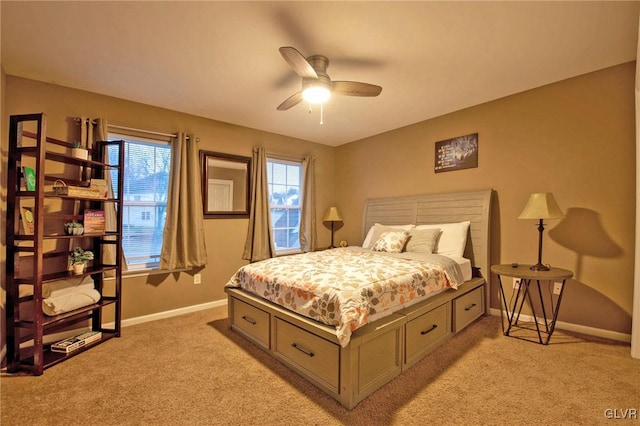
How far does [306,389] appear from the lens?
6.31ft

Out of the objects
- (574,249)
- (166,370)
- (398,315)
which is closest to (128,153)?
(166,370)

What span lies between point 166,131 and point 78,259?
5.46 feet

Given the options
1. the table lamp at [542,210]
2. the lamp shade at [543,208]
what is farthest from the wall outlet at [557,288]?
the lamp shade at [543,208]

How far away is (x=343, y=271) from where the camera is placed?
229cm

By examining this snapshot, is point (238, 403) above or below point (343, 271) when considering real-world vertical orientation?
below

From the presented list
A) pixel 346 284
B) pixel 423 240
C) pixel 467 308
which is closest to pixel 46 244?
pixel 346 284

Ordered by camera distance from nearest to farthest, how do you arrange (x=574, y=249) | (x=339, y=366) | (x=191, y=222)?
(x=339, y=366) → (x=574, y=249) → (x=191, y=222)

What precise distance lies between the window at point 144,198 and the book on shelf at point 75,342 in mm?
792

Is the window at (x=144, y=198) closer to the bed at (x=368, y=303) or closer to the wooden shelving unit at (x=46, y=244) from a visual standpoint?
the wooden shelving unit at (x=46, y=244)

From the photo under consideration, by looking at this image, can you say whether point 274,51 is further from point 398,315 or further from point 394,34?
point 398,315

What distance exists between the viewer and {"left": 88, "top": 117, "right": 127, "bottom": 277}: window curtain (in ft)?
9.32

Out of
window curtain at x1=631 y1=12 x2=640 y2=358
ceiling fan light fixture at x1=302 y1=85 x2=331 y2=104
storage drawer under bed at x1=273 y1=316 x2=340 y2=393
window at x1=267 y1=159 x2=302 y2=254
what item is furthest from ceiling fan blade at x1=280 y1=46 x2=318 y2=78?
window curtain at x1=631 y1=12 x2=640 y2=358

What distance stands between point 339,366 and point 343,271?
71cm

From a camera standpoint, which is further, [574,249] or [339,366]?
[574,249]
